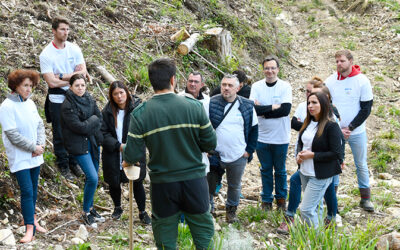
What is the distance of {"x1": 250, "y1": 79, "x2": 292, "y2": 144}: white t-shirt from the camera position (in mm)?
6188

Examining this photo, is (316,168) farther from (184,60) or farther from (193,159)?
(184,60)

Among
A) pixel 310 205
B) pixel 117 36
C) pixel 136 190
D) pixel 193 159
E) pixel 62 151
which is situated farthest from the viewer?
pixel 117 36

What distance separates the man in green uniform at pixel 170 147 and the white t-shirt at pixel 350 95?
10.5ft

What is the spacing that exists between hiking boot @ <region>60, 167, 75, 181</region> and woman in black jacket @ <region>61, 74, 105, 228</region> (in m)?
1.02

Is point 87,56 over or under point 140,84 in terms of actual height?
over

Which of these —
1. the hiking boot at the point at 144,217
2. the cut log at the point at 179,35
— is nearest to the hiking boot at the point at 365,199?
the hiking boot at the point at 144,217

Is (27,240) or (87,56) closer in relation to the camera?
(27,240)

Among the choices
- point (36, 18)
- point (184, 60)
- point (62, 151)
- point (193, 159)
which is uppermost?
point (36, 18)

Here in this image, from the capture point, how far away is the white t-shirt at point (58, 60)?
6.18 m

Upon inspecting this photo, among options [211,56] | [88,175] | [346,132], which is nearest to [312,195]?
[346,132]

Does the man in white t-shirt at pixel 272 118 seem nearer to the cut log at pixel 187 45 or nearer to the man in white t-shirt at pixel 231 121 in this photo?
the man in white t-shirt at pixel 231 121

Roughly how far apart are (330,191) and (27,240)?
3771 mm

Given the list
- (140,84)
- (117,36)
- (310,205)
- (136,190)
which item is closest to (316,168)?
(310,205)

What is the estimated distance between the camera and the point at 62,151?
6383 mm
